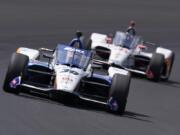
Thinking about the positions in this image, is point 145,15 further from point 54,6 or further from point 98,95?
point 98,95

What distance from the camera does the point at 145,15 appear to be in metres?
39.2

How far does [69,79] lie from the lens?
50.3ft

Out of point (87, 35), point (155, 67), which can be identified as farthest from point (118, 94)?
point (87, 35)

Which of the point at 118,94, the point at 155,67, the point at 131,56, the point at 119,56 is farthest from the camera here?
the point at 131,56

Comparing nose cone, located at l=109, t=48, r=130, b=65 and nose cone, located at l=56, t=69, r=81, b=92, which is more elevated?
nose cone, located at l=56, t=69, r=81, b=92

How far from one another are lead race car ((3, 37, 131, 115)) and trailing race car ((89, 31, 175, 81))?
4.46 m

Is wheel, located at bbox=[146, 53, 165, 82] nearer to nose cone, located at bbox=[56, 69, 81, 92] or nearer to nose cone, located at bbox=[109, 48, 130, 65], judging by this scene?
nose cone, located at bbox=[109, 48, 130, 65]

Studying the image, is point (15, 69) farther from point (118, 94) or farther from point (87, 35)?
point (87, 35)

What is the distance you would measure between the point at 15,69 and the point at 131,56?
24.0 ft

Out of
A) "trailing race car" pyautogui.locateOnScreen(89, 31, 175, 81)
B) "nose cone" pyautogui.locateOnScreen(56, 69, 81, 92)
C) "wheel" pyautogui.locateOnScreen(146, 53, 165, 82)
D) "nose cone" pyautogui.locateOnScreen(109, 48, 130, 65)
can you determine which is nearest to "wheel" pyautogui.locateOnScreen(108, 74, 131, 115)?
"nose cone" pyautogui.locateOnScreen(56, 69, 81, 92)

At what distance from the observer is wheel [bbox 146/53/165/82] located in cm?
2186

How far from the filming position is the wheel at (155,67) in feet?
71.7

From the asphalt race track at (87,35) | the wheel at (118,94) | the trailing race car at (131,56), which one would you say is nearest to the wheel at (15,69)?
the asphalt race track at (87,35)

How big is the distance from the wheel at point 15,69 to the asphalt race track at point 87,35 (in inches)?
6.5
